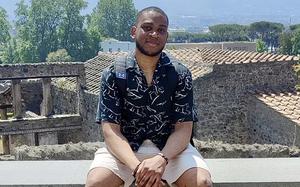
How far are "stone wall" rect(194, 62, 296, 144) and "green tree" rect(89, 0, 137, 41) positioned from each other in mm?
83233

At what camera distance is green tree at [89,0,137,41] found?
9994 cm

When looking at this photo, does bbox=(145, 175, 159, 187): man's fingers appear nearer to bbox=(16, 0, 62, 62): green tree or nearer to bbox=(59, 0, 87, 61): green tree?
bbox=(59, 0, 87, 61): green tree

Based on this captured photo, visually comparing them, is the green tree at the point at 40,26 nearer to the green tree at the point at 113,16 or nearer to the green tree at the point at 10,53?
the green tree at the point at 10,53

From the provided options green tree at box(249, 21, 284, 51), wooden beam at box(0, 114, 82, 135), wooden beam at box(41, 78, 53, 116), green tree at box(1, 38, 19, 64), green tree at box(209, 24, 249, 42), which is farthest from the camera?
green tree at box(209, 24, 249, 42)

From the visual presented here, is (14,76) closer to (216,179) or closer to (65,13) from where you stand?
(216,179)

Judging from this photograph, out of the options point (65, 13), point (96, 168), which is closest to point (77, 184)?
point (96, 168)

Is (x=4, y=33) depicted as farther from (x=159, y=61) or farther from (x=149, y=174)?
(x=149, y=174)

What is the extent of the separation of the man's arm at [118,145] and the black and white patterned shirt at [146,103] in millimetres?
51

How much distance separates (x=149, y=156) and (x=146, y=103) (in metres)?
0.33

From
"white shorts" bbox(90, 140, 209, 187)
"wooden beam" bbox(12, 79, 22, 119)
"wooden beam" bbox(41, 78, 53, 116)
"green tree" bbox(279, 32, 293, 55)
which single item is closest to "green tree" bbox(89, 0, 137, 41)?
"green tree" bbox(279, 32, 293, 55)

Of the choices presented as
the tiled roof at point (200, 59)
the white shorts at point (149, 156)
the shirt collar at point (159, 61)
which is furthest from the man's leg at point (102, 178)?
the tiled roof at point (200, 59)

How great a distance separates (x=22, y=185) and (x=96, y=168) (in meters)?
0.44

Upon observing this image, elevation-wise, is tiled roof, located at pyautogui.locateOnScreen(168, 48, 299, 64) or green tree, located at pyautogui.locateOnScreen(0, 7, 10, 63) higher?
tiled roof, located at pyautogui.locateOnScreen(168, 48, 299, 64)

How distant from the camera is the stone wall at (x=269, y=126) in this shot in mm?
13328
